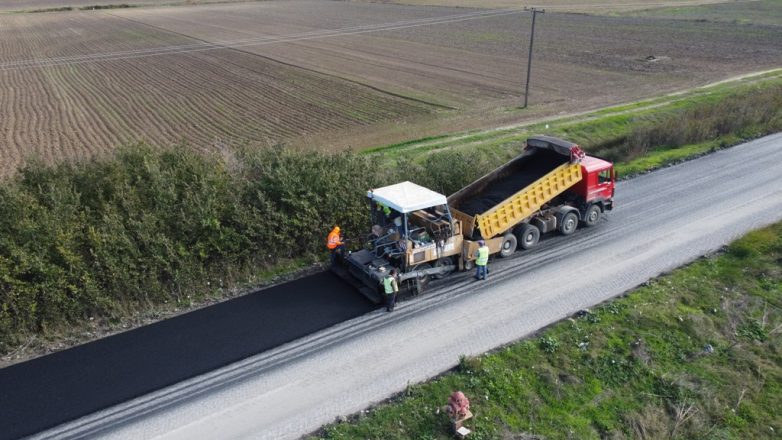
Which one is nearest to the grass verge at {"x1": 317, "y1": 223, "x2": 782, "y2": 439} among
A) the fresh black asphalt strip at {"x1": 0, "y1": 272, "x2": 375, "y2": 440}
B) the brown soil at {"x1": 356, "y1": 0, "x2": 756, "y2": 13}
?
the fresh black asphalt strip at {"x1": 0, "y1": 272, "x2": 375, "y2": 440}

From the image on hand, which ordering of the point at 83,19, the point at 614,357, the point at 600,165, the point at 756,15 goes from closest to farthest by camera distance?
the point at 614,357 → the point at 600,165 → the point at 756,15 → the point at 83,19

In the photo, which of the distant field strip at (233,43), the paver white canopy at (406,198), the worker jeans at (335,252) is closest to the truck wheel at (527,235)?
the paver white canopy at (406,198)

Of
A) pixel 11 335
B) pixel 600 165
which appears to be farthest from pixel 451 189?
pixel 11 335

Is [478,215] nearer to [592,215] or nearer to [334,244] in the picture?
[334,244]

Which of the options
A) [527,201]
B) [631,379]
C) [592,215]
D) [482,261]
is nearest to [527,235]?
[527,201]

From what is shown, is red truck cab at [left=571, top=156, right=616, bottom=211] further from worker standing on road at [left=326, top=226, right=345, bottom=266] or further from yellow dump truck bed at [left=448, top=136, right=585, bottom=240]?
worker standing on road at [left=326, top=226, right=345, bottom=266]

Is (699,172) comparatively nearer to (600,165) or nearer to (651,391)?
(600,165)
